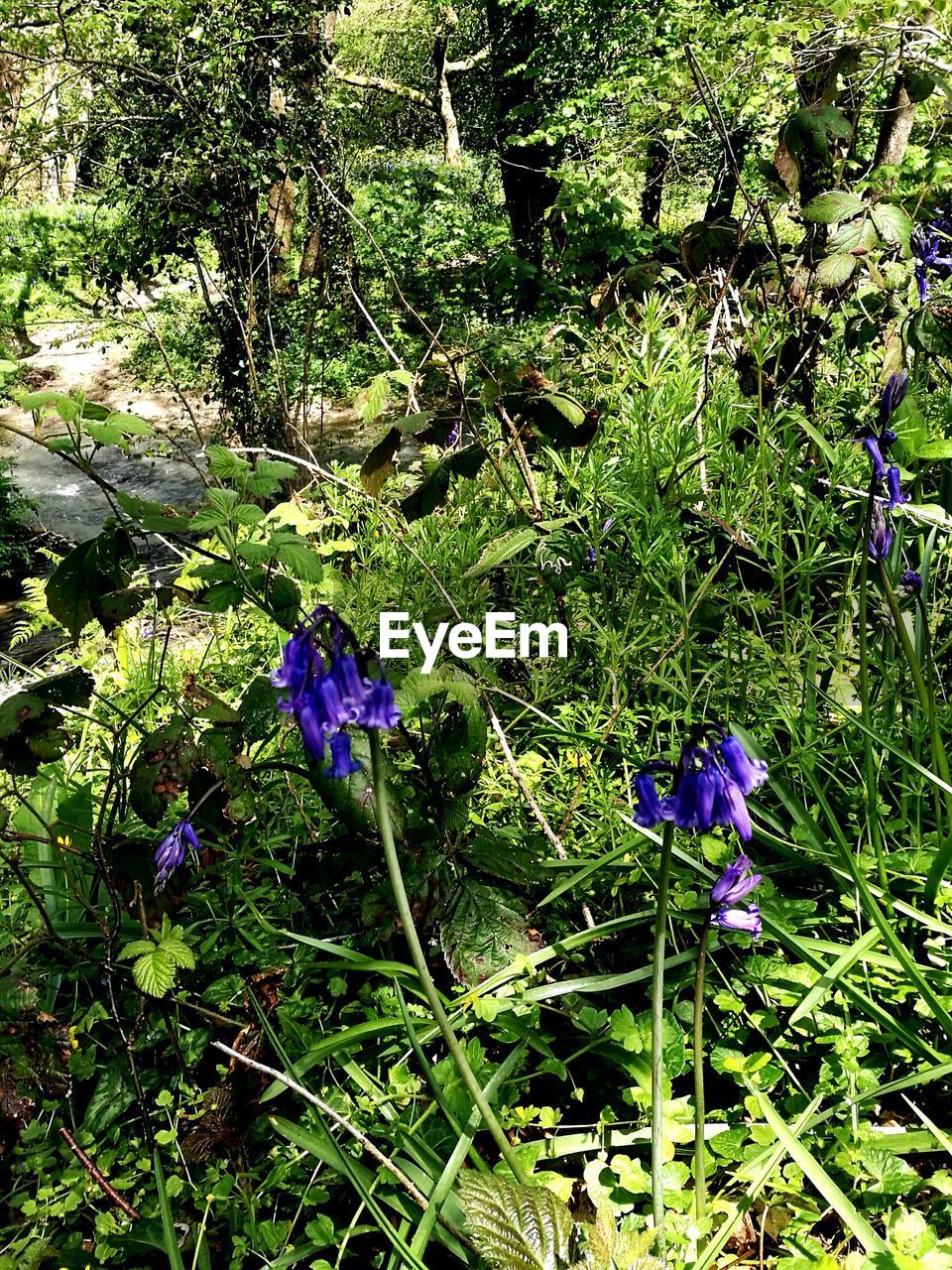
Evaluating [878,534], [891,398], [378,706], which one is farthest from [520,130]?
[378,706]

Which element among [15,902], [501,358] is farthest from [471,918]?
[501,358]

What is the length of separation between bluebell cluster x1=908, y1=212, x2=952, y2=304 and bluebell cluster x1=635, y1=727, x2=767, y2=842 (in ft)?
5.13

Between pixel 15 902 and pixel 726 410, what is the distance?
2.03 metres

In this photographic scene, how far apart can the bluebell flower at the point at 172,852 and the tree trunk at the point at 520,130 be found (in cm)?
830

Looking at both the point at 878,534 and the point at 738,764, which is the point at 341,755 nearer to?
the point at 738,764

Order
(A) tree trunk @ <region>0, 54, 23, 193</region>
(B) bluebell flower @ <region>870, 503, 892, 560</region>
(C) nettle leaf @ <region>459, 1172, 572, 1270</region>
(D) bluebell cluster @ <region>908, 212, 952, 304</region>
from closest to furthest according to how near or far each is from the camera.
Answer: (C) nettle leaf @ <region>459, 1172, 572, 1270</region> < (B) bluebell flower @ <region>870, 503, 892, 560</region> < (D) bluebell cluster @ <region>908, 212, 952, 304</region> < (A) tree trunk @ <region>0, 54, 23, 193</region>

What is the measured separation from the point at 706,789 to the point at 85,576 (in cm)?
101

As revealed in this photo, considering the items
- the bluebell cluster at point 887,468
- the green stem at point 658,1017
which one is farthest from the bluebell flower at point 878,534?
the green stem at point 658,1017

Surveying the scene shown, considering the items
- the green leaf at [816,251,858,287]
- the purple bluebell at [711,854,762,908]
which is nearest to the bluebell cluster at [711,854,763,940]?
the purple bluebell at [711,854,762,908]

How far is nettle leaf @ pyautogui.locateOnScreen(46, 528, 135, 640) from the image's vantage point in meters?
1.42

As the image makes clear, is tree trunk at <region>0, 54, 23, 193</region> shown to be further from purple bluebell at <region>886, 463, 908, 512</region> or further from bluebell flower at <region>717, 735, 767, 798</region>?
bluebell flower at <region>717, 735, 767, 798</region>

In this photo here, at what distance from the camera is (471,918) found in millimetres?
1398

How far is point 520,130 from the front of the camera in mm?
9969

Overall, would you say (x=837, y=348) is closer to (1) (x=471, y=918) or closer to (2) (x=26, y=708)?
(1) (x=471, y=918)
